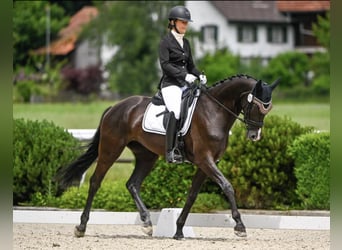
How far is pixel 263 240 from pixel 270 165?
2.15m

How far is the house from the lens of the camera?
64188 millimetres

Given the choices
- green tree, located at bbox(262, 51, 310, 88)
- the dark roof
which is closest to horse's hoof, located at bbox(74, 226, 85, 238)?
green tree, located at bbox(262, 51, 310, 88)

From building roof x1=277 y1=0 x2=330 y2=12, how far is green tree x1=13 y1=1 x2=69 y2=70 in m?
17.3

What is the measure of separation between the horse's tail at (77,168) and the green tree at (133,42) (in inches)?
1696

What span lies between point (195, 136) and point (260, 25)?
62187 mm

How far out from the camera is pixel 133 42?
55.8 metres

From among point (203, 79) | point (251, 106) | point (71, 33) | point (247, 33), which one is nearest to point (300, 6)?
point (247, 33)

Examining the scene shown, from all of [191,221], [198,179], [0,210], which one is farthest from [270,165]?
[0,210]

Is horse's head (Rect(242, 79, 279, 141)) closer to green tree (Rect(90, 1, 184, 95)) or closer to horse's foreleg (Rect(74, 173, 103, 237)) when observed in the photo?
horse's foreleg (Rect(74, 173, 103, 237))

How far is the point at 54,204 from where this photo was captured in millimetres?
9922

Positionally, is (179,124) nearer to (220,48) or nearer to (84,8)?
(220,48)

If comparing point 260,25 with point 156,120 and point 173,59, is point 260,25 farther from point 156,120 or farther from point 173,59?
point 173,59

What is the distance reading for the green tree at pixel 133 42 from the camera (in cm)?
5362

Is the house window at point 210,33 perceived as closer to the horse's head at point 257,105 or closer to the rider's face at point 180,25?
the rider's face at point 180,25
